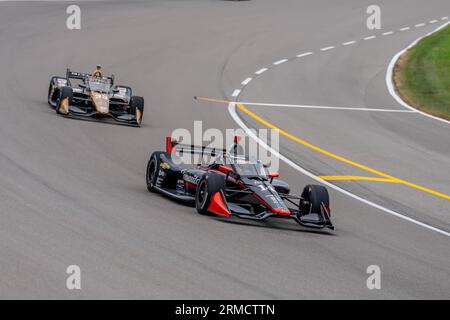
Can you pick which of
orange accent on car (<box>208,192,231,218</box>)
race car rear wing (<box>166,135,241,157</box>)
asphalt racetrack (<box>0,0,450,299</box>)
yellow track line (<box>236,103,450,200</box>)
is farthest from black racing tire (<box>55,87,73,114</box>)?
orange accent on car (<box>208,192,231,218</box>)

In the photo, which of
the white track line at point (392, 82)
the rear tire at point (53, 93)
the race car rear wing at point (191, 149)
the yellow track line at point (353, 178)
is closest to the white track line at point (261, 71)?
the white track line at point (392, 82)

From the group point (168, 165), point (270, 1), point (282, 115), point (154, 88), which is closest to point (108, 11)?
point (270, 1)

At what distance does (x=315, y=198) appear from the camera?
1354 centimetres

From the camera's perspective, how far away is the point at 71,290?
8.93m

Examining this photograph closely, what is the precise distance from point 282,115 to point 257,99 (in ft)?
7.29

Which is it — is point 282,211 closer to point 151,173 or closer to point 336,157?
point 151,173

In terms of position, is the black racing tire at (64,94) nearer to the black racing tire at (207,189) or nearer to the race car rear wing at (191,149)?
the race car rear wing at (191,149)

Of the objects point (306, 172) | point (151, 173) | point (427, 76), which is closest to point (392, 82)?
point (427, 76)

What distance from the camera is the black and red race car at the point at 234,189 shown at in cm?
1312

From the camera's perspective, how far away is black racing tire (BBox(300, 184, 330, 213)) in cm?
1352

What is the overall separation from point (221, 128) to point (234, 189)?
7859mm

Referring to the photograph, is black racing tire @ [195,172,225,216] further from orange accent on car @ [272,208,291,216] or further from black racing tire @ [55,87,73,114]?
black racing tire @ [55,87,73,114]

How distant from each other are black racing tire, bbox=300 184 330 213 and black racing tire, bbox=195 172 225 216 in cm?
137
